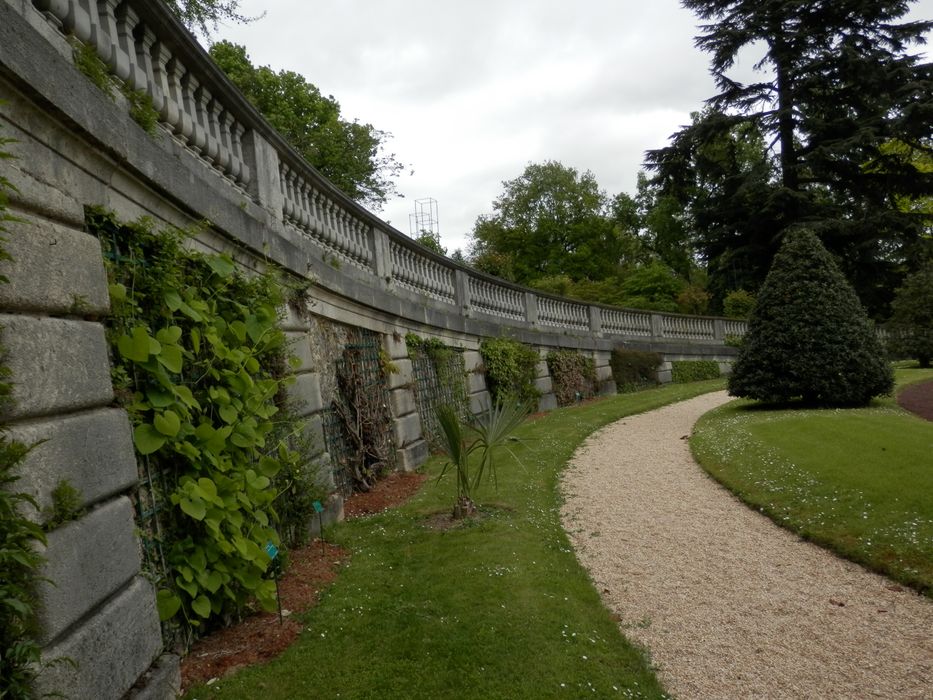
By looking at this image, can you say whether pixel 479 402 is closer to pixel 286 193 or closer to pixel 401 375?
pixel 401 375

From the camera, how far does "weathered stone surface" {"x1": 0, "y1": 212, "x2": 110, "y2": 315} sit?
8.05 feet

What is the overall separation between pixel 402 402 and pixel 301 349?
2.92 metres

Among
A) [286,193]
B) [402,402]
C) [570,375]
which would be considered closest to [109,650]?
[286,193]

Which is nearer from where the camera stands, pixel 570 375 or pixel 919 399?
pixel 919 399

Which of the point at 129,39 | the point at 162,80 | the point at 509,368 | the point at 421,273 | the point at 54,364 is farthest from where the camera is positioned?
the point at 509,368

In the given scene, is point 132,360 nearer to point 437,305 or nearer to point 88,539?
point 88,539

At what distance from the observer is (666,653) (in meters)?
3.94

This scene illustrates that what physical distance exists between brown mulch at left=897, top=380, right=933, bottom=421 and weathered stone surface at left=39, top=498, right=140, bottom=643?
12.4 meters

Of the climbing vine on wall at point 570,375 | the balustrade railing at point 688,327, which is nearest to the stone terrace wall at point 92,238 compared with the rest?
the climbing vine on wall at point 570,375

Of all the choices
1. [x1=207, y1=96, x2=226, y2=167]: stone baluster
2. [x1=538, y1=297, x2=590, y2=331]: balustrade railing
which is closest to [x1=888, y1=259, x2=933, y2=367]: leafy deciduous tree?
[x1=538, y1=297, x2=590, y2=331]: balustrade railing

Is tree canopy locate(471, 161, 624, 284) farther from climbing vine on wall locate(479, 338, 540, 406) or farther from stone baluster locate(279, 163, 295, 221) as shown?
stone baluster locate(279, 163, 295, 221)

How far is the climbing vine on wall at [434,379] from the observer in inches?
377

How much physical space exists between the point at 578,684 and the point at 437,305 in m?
7.71

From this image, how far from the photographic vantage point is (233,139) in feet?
18.2
